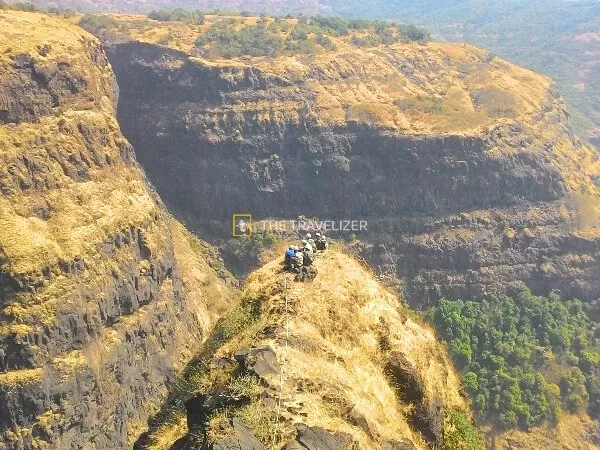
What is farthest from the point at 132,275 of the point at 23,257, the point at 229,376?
the point at 229,376

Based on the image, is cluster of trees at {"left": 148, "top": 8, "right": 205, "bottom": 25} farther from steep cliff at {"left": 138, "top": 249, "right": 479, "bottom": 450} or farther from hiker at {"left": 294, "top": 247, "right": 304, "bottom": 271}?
steep cliff at {"left": 138, "top": 249, "right": 479, "bottom": 450}

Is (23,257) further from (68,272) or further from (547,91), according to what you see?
(547,91)

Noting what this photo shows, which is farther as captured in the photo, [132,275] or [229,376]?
[132,275]

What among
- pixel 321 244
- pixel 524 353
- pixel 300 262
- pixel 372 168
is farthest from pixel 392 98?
pixel 300 262

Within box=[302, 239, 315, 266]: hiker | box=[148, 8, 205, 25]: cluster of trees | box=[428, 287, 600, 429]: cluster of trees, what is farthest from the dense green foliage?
box=[148, 8, 205, 25]: cluster of trees

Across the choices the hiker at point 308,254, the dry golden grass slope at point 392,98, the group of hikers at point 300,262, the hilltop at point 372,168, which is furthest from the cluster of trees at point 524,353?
the group of hikers at point 300,262

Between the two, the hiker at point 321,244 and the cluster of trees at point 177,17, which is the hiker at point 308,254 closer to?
the hiker at point 321,244
